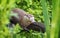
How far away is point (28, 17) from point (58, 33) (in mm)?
2380

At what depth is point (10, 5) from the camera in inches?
38.2

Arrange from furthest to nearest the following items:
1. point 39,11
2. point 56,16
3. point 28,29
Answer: point 39,11
point 28,29
point 56,16

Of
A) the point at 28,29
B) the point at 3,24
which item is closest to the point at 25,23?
the point at 28,29

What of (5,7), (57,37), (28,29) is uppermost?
(5,7)

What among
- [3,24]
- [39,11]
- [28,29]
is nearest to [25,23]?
[28,29]

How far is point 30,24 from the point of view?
3.34 m

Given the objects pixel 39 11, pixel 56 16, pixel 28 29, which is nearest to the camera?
pixel 56 16

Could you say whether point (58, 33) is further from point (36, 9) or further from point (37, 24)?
point (36, 9)

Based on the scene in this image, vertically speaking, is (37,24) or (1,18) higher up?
(1,18)

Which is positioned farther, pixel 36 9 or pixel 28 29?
pixel 36 9

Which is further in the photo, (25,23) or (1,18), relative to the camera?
(25,23)

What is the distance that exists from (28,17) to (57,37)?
7.79ft

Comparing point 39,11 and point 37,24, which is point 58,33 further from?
point 39,11

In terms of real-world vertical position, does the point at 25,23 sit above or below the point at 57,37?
below
